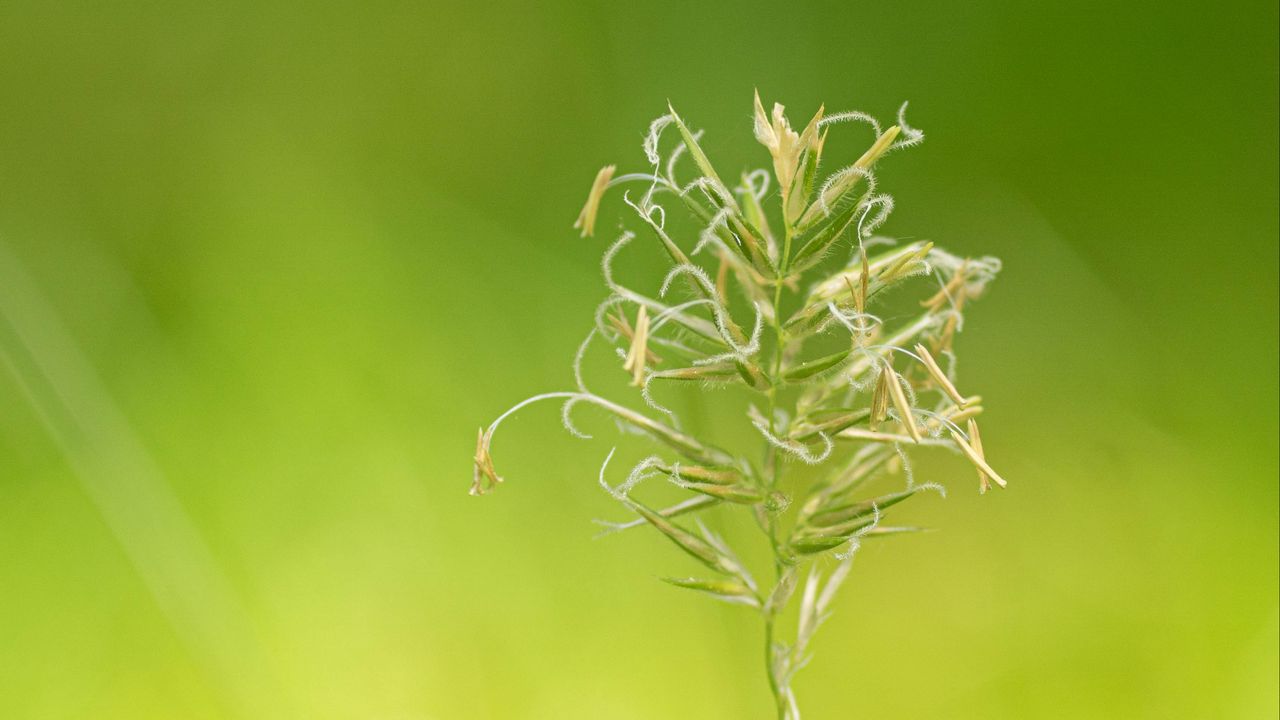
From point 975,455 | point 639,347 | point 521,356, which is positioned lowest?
point 975,455

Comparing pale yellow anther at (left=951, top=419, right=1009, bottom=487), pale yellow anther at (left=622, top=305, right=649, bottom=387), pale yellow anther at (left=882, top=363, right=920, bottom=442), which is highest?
pale yellow anther at (left=622, top=305, right=649, bottom=387)

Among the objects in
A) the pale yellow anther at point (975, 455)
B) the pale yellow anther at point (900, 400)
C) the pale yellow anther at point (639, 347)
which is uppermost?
the pale yellow anther at point (639, 347)

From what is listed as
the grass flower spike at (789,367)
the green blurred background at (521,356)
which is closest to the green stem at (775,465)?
the grass flower spike at (789,367)

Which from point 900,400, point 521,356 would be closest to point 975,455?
point 900,400

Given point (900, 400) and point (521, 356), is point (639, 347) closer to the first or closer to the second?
point (900, 400)

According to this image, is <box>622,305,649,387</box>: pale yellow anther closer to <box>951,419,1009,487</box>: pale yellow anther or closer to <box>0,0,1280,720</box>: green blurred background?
<box>951,419,1009,487</box>: pale yellow anther

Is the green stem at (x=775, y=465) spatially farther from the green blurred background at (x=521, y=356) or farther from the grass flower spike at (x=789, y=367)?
the green blurred background at (x=521, y=356)

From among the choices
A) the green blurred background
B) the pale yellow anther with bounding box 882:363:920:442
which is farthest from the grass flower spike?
the green blurred background

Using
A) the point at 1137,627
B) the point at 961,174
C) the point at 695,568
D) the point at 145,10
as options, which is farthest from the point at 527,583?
the point at 145,10
